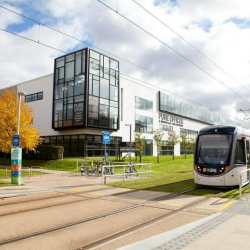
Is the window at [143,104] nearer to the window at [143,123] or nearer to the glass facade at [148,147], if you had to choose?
the window at [143,123]

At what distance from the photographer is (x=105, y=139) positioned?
18.4 metres

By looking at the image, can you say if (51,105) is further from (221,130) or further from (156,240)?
(156,240)

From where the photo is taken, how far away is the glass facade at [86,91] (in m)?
31.9

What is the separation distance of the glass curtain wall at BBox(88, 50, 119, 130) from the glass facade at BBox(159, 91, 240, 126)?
43.4 feet

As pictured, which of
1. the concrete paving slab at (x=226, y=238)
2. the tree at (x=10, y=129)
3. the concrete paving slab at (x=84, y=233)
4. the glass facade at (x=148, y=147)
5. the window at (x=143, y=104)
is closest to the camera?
the concrete paving slab at (x=226, y=238)

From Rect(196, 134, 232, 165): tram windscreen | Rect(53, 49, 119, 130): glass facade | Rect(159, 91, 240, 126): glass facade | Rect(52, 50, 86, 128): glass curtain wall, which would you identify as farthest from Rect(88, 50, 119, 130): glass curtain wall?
Rect(196, 134, 232, 165): tram windscreen

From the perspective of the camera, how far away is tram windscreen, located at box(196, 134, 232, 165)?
12.9 m

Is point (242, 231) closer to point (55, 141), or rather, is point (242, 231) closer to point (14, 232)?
point (14, 232)

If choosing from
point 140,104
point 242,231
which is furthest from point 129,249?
point 140,104

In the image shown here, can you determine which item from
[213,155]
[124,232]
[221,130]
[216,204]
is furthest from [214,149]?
[124,232]

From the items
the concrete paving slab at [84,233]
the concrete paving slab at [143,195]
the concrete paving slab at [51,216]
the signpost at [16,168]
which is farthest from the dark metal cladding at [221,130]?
the signpost at [16,168]

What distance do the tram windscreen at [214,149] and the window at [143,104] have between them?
90.4 feet

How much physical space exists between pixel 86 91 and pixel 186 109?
29.3 meters

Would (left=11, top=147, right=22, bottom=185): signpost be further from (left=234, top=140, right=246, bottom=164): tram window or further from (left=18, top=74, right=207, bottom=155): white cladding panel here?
(left=18, top=74, right=207, bottom=155): white cladding panel
